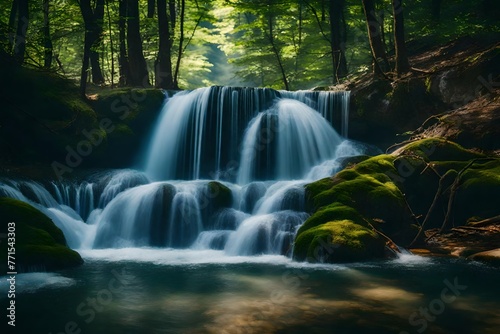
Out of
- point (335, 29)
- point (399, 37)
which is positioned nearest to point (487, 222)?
point (399, 37)

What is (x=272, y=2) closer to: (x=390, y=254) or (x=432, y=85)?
(x=432, y=85)

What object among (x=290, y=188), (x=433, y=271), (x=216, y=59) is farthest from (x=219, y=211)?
(x=216, y=59)

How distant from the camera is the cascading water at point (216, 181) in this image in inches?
531

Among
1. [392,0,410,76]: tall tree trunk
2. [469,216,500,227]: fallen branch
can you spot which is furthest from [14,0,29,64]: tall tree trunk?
[469,216,500,227]: fallen branch

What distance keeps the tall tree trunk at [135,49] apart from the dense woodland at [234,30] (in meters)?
0.05

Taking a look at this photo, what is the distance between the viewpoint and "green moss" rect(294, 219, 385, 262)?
1020cm

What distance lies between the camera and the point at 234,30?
28516 millimetres

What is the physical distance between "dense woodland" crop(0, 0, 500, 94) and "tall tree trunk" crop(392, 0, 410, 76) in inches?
1.5

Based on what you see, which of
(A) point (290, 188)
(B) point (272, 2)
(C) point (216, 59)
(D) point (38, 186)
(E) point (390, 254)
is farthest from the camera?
(C) point (216, 59)

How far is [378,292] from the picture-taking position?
7.89 meters

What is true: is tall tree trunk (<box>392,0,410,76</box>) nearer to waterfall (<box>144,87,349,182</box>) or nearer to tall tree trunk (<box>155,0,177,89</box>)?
waterfall (<box>144,87,349,182</box>)

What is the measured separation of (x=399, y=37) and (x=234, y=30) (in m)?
13.0

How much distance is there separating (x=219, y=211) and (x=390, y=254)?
18.1ft

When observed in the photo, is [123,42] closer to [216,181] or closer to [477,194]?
[216,181]
